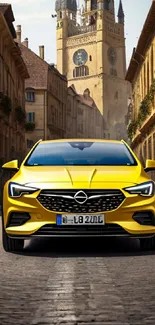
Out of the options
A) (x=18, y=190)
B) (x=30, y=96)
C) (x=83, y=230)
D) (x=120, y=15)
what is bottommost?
(x=83, y=230)

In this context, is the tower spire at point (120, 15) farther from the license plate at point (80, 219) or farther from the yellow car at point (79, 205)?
the license plate at point (80, 219)

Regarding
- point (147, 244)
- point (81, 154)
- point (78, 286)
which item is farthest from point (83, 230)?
point (78, 286)

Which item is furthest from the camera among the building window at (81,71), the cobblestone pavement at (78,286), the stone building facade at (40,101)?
the building window at (81,71)

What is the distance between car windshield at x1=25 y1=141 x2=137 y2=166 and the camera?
875 cm

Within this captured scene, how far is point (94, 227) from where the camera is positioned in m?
7.58

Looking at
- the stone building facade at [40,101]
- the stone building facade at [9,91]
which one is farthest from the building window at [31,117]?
the stone building facade at [9,91]

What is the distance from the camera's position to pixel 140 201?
7.68 metres

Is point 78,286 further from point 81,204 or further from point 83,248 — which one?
point 83,248

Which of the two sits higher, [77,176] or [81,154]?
[81,154]

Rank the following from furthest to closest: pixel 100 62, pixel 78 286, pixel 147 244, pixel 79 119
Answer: pixel 100 62, pixel 79 119, pixel 147 244, pixel 78 286

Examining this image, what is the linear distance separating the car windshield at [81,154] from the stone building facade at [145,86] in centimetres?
2246

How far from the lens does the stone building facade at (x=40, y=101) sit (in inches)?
2511

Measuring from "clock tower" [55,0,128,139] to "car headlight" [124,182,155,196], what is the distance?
134m

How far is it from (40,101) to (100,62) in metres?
91.6
